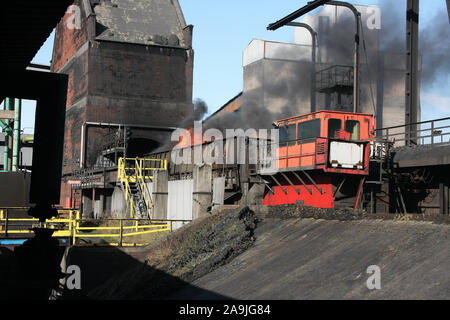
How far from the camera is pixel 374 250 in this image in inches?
445

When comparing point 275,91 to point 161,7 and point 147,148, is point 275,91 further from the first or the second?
point 161,7

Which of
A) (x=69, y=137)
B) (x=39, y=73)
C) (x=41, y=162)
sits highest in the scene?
(x=69, y=137)

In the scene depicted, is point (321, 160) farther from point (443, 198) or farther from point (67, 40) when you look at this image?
point (67, 40)

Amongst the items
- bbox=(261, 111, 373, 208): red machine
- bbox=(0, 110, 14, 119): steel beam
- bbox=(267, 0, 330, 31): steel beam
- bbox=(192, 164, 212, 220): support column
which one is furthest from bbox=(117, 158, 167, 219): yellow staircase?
bbox=(267, 0, 330, 31): steel beam

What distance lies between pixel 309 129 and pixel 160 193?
1056 cm

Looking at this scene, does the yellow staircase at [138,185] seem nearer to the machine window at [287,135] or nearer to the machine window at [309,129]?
the machine window at [287,135]

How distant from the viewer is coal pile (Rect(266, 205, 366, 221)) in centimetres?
1437

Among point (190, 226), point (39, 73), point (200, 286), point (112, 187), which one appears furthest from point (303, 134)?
point (112, 187)

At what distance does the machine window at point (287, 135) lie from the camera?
18686 mm

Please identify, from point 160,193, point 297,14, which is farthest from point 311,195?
point 297,14

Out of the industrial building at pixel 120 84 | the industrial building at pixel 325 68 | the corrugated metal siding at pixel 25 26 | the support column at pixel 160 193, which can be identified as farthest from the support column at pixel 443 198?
the industrial building at pixel 120 84

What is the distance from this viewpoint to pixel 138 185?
1155 inches

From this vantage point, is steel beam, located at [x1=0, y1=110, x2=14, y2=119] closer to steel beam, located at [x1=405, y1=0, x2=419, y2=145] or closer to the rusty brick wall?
the rusty brick wall
